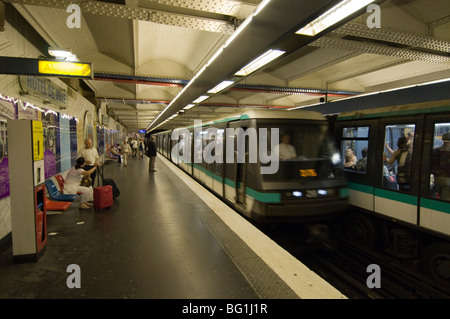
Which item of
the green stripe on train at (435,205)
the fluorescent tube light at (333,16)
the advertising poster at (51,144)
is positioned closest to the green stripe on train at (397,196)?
the green stripe on train at (435,205)

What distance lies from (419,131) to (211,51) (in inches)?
195

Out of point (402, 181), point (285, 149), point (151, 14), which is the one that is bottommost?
point (402, 181)

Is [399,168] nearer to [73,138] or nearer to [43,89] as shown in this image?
[43,89]

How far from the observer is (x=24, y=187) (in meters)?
2.90

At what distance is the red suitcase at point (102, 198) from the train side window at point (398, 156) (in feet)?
17.7

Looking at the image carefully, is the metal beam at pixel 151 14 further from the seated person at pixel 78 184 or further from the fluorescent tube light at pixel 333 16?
the seated person at pixel 78 184

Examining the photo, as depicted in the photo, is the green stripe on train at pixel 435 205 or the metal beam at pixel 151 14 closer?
the metal beam at pixel 151 14

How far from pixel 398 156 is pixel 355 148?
1.00 m

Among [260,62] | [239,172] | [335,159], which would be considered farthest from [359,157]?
[260,62]

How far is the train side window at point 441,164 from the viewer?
3.64m

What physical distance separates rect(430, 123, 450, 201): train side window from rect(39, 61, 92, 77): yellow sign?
5.46m

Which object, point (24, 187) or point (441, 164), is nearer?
point (24, 187)
